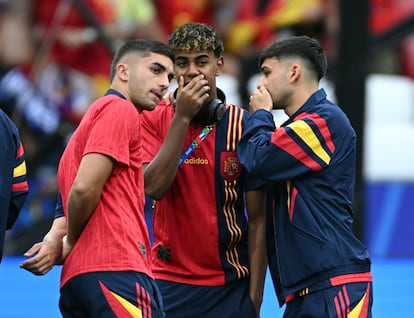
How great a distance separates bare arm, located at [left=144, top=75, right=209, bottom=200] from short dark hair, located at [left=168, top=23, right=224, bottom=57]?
14 cm

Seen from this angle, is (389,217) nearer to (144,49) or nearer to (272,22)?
(272,22)

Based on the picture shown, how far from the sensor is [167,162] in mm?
4816

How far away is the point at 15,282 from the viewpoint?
28.9 ft

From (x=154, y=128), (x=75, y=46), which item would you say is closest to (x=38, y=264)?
(x=154, y=128)

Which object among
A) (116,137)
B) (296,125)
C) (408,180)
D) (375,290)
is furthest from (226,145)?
(408,180)

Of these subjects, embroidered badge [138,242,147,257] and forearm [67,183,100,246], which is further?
embroidered badge [138,242,147,257]

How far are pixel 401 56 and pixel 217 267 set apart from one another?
6.81 m

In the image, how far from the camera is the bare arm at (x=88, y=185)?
4.27 meters

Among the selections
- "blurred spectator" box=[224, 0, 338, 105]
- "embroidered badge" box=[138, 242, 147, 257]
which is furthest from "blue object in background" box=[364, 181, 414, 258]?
"embroidered badge" box=[138, 242, 147, 257]

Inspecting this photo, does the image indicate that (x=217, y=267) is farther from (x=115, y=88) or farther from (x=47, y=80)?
(x=47, y=80)

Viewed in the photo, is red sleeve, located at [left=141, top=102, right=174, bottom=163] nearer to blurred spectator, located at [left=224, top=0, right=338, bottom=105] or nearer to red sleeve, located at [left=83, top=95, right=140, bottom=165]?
red sleeve, located at [left=83, top=95, right=140, bottom=165]

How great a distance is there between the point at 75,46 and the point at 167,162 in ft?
19.8

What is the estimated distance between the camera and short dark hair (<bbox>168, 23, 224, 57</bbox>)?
4863mm

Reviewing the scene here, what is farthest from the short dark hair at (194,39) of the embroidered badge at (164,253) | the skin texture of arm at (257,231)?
the embroidered badge at (164,253)
